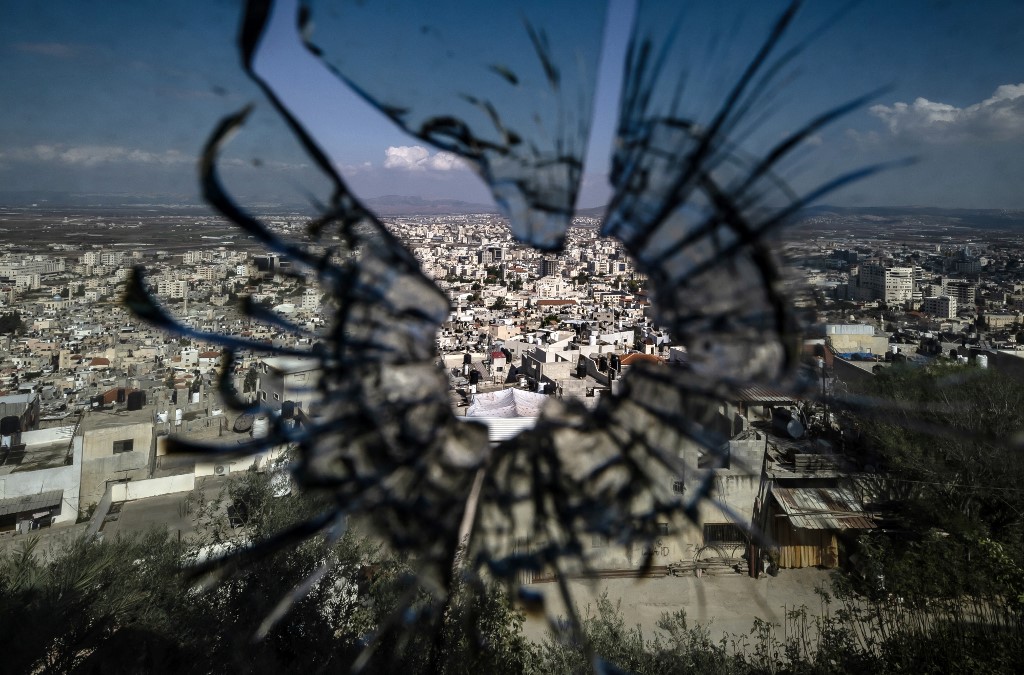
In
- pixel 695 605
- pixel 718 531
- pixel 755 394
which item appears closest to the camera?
pixel 755 394

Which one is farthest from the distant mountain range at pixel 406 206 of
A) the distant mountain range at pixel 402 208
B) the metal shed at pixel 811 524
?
the metal shed at pixel 811 524

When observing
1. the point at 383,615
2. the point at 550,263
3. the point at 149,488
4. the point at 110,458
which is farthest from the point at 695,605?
the point at 110,458

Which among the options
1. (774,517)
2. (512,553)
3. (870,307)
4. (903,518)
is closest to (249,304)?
(512,553)

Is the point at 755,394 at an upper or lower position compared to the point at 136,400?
upper

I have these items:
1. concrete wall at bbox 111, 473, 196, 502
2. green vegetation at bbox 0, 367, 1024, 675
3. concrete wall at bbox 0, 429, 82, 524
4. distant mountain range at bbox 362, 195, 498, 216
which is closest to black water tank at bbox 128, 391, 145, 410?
concrete wall at bbox 0, 429, 82, 524

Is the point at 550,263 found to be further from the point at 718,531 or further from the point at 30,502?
the point at 30,502

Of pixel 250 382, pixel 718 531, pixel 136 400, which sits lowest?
pixel 136 400

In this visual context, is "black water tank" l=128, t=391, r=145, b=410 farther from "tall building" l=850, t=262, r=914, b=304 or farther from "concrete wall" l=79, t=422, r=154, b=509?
"tall building" l=850, t=262, r=914, b=304

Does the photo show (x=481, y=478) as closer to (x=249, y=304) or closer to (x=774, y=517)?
(x=249, y=304)
